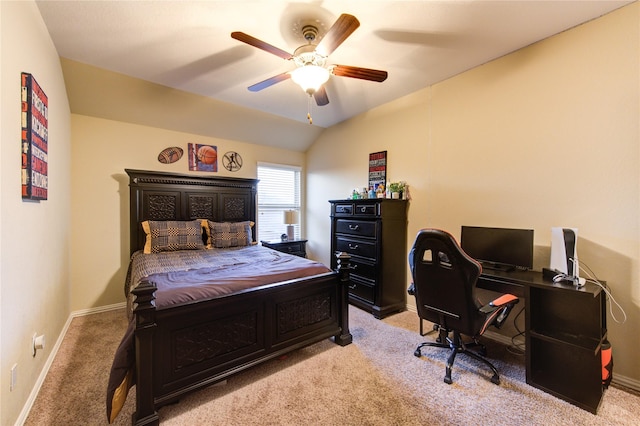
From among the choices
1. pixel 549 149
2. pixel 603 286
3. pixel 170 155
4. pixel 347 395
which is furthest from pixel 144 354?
pixel 549 149

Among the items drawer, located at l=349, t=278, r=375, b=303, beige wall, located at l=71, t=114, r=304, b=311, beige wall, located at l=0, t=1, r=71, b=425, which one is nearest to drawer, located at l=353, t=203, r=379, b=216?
drawer, located at l=349, t=278, r=375, b=303

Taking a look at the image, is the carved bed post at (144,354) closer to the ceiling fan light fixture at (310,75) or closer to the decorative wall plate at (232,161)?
the ceiling fan light fixture at (310,75)

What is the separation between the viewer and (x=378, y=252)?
3188 mm

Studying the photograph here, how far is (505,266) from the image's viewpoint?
93.5 inches

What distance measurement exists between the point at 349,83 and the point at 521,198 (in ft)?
7.07

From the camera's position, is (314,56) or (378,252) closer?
(314,56)

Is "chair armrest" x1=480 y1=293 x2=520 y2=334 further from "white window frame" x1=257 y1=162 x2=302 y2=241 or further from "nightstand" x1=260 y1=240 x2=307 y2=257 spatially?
"white window frame" x1=257 y1=162 x2=302 y2=241

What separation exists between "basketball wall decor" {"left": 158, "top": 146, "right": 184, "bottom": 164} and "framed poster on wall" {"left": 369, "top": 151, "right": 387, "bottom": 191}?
9.28 feet

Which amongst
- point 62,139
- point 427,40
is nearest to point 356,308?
point 427,40

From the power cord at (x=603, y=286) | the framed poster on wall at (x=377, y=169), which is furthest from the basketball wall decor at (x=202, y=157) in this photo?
the power cord at (x=603, y=286)

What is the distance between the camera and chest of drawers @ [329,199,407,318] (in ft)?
10.4

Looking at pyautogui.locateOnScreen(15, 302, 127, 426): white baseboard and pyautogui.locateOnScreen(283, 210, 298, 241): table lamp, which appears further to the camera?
pyautogui.locateOnScreen(283, 210, 298, 241): table lamp

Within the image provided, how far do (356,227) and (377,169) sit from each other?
0.95 meters

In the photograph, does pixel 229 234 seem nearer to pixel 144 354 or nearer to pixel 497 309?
pixel 144 354
